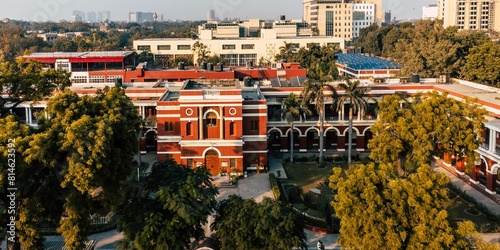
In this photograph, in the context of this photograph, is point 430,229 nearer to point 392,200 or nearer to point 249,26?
point 392,200

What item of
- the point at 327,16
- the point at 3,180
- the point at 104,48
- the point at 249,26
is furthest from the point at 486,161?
the point at 327,16

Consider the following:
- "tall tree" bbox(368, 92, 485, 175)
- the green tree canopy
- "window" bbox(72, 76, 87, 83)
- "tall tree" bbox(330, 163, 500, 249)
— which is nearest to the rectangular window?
the green tree canopy

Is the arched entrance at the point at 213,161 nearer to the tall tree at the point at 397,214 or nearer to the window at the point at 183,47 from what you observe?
the tall tree at the point at 397,214

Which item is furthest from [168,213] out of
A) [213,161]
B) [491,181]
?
[491,181]

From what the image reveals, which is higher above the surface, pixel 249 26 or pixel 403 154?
pixel 249 26

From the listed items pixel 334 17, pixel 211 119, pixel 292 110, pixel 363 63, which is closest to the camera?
pixel 211 119

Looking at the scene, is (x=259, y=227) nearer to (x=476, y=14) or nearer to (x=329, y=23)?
(x=329, y=23)
